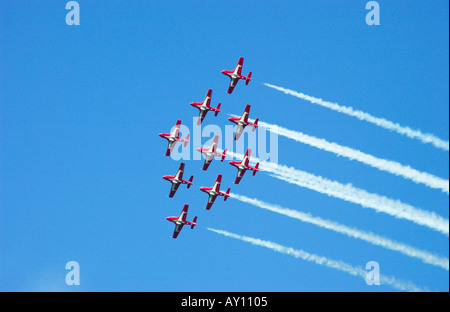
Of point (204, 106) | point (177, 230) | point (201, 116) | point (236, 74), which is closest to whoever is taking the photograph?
point (204, 106)

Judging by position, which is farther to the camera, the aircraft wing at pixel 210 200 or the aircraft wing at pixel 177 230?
the aircraft wing at pixel 177 230

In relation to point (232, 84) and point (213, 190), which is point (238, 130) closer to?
point (232, 84)

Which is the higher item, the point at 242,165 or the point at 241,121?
the point at 241,121

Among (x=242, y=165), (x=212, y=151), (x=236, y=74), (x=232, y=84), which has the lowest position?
(x=242, y=165)

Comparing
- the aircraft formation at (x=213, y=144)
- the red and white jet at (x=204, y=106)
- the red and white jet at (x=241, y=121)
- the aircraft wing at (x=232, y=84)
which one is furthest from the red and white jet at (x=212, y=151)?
the aircraft wing at (x=232, y=84)

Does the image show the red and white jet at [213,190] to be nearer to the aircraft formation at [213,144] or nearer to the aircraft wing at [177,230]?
the aircraft formation at [213,144]

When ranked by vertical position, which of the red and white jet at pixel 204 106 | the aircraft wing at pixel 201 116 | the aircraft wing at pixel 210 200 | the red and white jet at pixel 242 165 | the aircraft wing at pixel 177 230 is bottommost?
the aircraft wing at pixel 177 230

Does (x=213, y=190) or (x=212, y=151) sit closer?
(x=212, y=151)

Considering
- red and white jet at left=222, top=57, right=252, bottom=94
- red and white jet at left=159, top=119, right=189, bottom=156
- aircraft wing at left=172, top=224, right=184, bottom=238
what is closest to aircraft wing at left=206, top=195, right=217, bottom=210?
aircraft wing at left=172, top=224, right=184, bottom=238

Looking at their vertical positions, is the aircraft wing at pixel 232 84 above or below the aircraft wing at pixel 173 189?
above

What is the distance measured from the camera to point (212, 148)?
115000mm

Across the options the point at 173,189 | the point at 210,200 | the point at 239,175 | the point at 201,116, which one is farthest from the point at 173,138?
the point at 239,175
